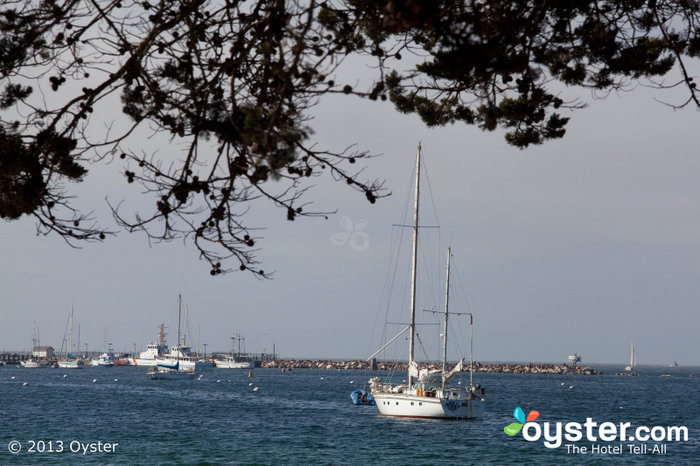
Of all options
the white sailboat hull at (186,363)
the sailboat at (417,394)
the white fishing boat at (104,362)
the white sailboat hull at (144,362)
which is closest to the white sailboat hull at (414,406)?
the sailboat at (417,394)

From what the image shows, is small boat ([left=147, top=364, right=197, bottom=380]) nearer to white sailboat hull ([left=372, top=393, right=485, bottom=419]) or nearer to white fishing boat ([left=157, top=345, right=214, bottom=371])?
white fishing boat ([left=157, top=345, right=214, bottom=371])

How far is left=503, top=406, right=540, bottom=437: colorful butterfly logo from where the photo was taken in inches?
1625

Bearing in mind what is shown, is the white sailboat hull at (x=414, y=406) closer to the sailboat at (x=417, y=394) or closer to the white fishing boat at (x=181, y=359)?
the sailboat at (x=417, y=394)

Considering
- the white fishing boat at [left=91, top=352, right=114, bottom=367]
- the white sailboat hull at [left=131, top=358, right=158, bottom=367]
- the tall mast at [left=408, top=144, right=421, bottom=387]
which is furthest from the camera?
the white fishing boat at [left=91, top=352, right=114, bottom=367]

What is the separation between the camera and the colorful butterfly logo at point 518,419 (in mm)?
41269

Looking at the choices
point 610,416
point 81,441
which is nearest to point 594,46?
point 81,441

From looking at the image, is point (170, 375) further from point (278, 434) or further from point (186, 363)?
point (278, 434)

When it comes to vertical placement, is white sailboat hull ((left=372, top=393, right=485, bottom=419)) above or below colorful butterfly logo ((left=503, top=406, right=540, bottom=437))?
above

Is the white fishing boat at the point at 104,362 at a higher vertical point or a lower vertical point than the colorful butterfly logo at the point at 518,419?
lower

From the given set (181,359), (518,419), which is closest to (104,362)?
(181,359)

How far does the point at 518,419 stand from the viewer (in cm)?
4897

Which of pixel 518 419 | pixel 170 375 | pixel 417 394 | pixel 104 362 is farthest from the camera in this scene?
pixel 104 362

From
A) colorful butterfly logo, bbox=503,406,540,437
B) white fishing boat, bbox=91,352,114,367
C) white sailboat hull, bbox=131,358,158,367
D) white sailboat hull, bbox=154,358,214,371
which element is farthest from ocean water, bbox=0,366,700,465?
white fishing boat, bbox=91,352,114,367

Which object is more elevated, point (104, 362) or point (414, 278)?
point (414, 278)
